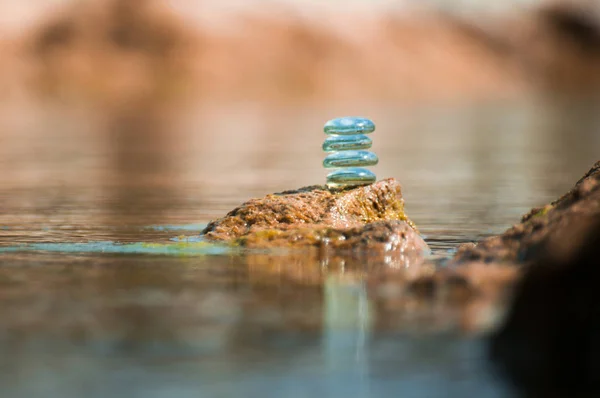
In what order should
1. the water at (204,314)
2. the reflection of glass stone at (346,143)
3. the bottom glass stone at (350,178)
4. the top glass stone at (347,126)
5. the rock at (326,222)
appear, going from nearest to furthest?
the water at (204,314), the rock at (326,222), the bottom glass stone at (350,178), the top glass stone at (347,126), the reflection of glass stone at (346,143)

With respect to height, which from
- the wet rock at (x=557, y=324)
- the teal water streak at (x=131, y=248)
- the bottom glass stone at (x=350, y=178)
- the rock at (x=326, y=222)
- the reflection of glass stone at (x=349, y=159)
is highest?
the reflection of glass stone at (x=349, y=159)

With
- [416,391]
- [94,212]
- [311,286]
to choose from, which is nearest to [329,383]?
[416,391]

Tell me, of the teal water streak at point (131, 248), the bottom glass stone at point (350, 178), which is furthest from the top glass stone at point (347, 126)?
the teal water streak at point (131, 248)

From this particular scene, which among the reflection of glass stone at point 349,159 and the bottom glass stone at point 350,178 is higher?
the reflection of glass stone at point 349,159

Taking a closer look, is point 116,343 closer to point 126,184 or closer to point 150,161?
A: point 126,184

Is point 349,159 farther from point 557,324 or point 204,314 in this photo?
point 557,324

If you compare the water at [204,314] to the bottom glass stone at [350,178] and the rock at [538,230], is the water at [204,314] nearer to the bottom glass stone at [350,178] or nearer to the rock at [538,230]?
the rock at [538,230]

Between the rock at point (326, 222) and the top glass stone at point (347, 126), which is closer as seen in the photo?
the rock at point (326, 222)
